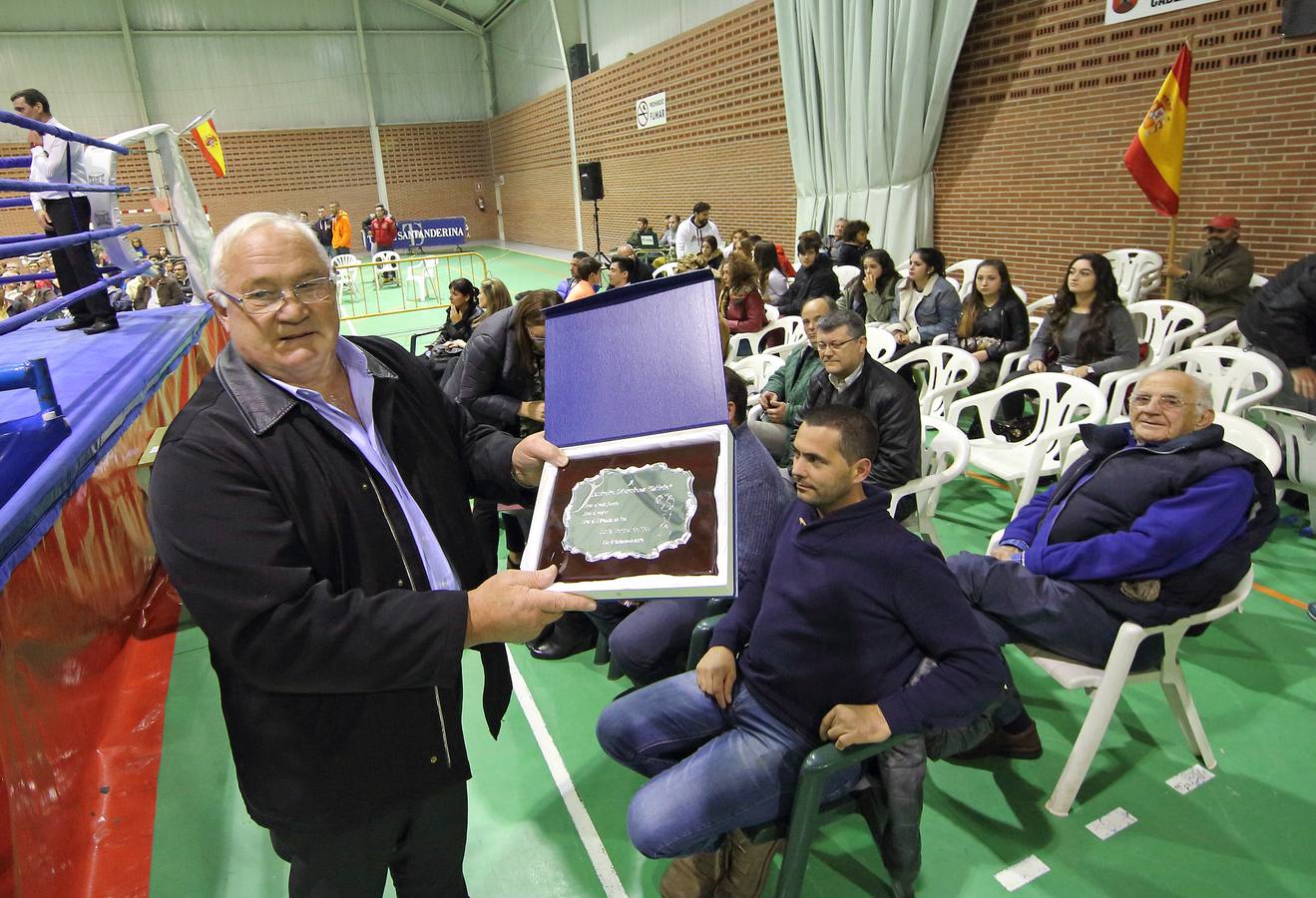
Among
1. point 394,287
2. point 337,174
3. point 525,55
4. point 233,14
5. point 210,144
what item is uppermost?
point 233,14

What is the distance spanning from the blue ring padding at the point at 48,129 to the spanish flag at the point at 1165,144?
22.0 ft

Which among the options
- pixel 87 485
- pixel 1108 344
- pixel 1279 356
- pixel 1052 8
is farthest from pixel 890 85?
pixel 87 485

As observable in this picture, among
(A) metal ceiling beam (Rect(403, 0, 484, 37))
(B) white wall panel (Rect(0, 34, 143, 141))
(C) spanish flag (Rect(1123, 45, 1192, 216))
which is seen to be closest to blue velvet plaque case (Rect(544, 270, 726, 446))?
(C) spanish flag (Rect(1123, 45, 1192, 216))

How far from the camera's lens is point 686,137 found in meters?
13.0

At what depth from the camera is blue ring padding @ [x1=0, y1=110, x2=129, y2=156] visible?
2934 mm

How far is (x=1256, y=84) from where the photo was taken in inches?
210

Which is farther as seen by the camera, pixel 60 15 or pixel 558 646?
pixel 60 15

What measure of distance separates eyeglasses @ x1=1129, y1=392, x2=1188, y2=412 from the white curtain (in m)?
6.38

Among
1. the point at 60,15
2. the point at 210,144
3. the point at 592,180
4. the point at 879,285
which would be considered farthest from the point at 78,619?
the point at 60,15

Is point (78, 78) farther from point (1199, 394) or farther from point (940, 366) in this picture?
point (1199, 394)

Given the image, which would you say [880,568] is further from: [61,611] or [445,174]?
[445,174]

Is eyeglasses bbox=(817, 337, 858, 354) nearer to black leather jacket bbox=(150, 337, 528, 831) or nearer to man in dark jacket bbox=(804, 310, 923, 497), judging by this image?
man in dark jacket bbox=(804, 310, 923, 497)

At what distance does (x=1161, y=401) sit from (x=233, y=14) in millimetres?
24596

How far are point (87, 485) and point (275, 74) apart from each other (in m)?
22.7
